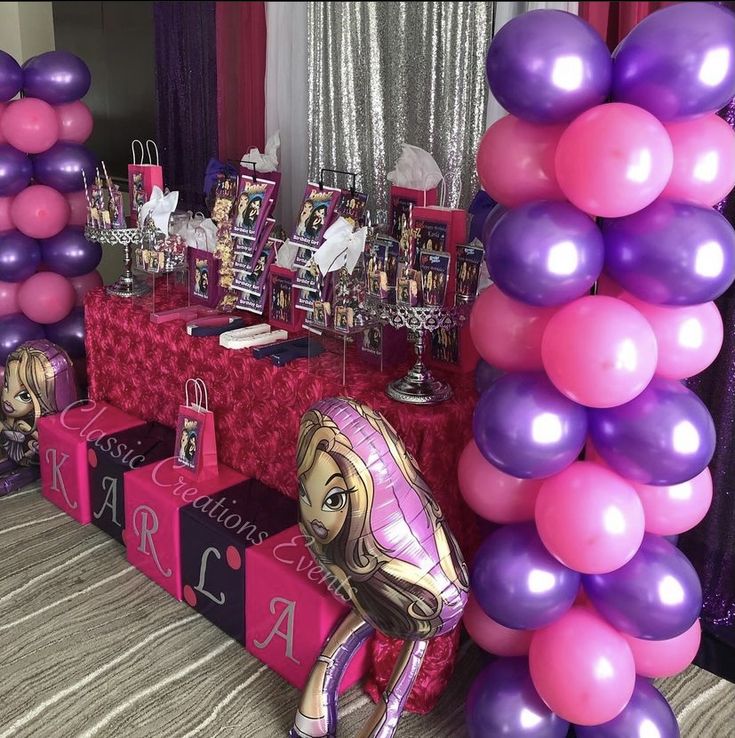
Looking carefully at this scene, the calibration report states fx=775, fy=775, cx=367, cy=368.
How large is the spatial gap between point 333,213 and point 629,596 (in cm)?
121

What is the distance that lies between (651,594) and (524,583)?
22 centimetres

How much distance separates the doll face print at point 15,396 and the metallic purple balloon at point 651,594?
2003 mm

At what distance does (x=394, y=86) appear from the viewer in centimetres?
243

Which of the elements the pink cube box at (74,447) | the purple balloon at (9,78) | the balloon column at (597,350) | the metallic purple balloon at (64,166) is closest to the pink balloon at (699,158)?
the balloon column at (597,350)

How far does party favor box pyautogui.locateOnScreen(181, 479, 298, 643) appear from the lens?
1.89 metres

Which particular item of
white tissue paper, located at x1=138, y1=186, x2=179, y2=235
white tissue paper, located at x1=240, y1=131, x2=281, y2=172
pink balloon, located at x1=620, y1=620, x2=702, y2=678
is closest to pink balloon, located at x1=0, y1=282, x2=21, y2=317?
white tissue paper, located at x1=138, y1=186, x2=179, y2=235

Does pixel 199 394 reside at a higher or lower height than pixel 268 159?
lower

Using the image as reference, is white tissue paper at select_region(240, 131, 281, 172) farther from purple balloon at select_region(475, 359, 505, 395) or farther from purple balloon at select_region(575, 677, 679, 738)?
purple balloon at select_region(575, 677, 679, 738)

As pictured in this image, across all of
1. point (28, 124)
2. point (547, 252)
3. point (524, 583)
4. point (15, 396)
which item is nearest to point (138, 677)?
point (524, 583)

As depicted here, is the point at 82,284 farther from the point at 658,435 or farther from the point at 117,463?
the point at 658,435

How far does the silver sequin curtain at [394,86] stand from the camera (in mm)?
2242

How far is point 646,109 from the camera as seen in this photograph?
4.07ft

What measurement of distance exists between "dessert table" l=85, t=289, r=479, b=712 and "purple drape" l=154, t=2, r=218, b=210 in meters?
0.83

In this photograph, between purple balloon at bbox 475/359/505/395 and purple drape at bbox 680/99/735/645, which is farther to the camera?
purple drape at bbox 680/99/735/645
